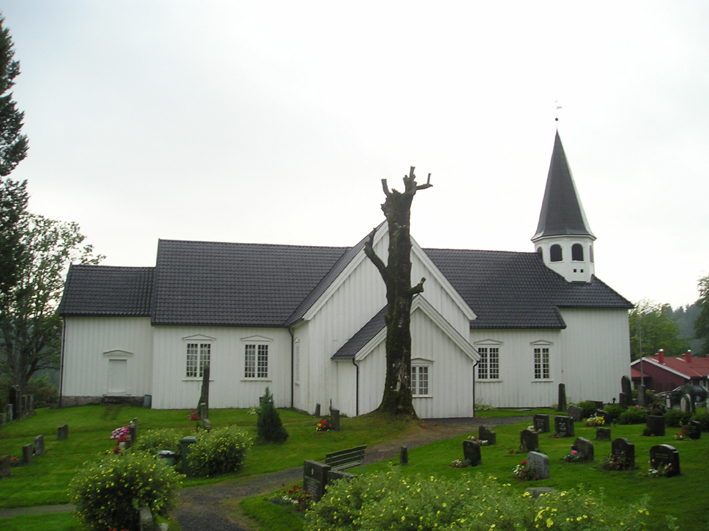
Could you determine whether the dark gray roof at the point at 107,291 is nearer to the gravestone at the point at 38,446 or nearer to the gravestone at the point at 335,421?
the gravestone at the point at 38,446

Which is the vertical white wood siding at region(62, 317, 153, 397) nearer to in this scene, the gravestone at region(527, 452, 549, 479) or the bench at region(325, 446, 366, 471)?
the bench at region(325, 446, 366, 471)

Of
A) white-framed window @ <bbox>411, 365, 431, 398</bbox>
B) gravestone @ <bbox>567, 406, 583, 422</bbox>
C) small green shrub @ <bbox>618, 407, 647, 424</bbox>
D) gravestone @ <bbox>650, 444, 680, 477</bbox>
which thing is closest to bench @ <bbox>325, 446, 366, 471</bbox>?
gravestone @ <bbox>650, 444, 680, 477</bbox>

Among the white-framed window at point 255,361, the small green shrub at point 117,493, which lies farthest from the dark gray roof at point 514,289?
the small green shrub at point 117,493

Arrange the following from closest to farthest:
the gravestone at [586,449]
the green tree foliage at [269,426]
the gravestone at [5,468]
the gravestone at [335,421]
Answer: the gravestone at [586,449] → the gravestone at [5,468] → the green tree foliage at [269,426] → the gravestone at [335,421]

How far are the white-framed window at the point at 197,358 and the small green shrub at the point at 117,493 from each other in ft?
58.3

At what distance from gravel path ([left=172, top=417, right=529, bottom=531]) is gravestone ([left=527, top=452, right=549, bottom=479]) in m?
4.88

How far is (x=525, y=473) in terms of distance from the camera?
1199 cm

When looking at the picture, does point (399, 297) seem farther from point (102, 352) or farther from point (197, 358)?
point (102, 352)

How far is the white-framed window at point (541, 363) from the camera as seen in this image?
1180 inches

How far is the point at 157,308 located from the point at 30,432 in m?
7.58

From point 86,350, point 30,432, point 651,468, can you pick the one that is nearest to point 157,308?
point 86,350

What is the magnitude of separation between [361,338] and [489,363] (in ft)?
26.8

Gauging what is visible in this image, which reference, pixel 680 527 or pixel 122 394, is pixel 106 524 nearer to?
pixel 680 527

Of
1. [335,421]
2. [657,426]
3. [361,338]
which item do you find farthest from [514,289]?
[335,421]
